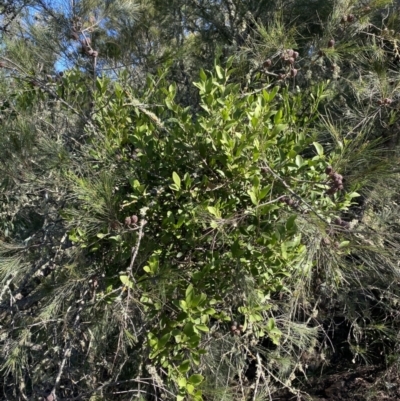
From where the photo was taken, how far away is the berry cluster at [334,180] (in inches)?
69.7

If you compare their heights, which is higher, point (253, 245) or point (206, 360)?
point (253, 245)

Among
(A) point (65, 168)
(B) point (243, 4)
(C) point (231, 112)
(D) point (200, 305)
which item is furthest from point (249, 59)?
(D) point (200, 305)

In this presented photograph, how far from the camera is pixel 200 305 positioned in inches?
73.9

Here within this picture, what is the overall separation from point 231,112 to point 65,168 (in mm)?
765

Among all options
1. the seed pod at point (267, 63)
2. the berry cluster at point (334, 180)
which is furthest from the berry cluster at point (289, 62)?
the berry cluster at point (334, 180)

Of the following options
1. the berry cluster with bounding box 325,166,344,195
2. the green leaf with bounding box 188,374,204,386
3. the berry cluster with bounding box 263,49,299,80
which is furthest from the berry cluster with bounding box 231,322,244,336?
the berry cluster with bounding box 263,49,299,80

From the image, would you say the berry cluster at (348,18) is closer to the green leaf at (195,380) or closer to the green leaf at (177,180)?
the green leaf at (177,180)

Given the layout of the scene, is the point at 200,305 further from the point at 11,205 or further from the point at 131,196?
the point at 11,205

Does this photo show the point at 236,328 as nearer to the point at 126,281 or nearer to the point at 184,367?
the point at 184,367

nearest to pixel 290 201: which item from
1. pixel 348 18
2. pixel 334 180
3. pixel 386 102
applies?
pixel 334 180

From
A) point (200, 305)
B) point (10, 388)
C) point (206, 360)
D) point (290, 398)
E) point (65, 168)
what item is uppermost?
point (65, 168)

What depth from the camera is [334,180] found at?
179 cm

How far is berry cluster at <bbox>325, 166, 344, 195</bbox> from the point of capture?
5.81 ft

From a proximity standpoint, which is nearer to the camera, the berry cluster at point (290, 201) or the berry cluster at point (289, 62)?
the berry cluster at point (290, 201)
